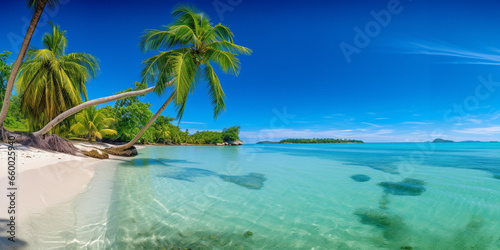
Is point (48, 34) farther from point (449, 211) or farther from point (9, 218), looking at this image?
point (449, 211)

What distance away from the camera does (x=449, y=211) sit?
13.3ft

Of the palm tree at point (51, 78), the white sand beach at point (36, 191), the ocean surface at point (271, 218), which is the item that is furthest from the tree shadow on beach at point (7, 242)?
the palm tree at point (51, 78)

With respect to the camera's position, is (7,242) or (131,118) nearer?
(7,242)

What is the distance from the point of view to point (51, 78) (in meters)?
11.0

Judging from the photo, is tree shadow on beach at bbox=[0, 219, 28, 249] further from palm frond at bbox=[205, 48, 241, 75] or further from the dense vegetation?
palm frond at bbox=[205, 48, 241, 75]

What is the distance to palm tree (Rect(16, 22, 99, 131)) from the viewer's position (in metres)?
10.8

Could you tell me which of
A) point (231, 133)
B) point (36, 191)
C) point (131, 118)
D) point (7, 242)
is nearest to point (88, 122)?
point (131, 118)

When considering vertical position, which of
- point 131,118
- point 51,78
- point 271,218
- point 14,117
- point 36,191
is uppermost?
point 51,78

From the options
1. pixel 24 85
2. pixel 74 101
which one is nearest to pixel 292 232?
pixel 74 101

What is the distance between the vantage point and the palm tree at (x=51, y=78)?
10.8 metres

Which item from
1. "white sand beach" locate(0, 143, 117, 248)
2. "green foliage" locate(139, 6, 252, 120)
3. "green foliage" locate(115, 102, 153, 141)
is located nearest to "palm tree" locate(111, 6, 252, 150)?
"green foliage" locate(139, 6, 252, 120)

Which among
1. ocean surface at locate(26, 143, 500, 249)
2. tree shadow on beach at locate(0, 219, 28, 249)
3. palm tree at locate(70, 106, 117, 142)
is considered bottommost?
ocean surface at locate(26, 143, 500, 249)

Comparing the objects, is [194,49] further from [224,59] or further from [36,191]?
[36,191]

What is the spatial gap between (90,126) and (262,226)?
938 inches
